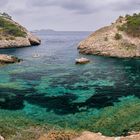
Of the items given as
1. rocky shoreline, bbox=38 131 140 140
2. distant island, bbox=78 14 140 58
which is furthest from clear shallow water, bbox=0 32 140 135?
distant island, bbox=78 14 140 58

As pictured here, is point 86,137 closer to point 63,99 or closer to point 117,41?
point 63,99

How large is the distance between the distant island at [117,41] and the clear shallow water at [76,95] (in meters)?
19.1

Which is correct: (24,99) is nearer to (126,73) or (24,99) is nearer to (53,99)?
(53,99)

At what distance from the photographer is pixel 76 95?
180ft

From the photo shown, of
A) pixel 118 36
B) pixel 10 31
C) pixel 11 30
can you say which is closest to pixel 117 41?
pixel 118 36

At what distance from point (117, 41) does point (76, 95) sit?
198 ft

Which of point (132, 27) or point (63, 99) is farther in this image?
point (132, 27)

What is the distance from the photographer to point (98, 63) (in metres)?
92.0

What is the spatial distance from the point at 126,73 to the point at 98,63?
54.3 feet

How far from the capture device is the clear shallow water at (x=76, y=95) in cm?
4184

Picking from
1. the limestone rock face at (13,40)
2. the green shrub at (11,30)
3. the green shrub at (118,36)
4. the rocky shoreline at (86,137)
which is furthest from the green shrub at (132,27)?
the rocky shoreline at (86,137)

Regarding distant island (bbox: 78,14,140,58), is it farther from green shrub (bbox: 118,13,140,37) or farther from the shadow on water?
the shadow on water

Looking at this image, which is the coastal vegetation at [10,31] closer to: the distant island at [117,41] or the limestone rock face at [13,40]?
the limestone rock face at [13,40]

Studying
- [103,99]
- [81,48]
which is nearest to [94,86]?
[103,99]
